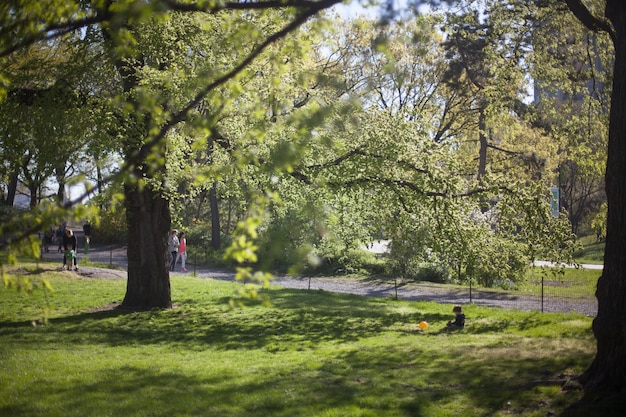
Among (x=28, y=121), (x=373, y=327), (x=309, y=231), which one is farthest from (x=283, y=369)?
(x=28, y=121)

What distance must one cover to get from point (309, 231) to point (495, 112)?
31.0 ft

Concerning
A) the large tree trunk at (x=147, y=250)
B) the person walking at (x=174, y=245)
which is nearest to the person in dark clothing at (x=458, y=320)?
the large tree trunk at (x=147, y=250)

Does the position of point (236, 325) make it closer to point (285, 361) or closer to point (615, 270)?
point (285, 361)

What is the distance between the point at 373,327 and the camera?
1473 cm

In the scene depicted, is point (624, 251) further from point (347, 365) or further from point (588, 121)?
point (588, 121)

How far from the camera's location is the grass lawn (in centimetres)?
789

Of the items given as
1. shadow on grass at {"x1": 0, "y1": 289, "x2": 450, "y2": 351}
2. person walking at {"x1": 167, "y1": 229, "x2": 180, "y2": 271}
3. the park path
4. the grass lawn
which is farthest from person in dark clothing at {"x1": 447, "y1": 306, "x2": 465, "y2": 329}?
person walking at {"x1": 167, "y1": 229, "x2": 180, "y2": 271}

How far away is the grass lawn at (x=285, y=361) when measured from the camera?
7.89 m

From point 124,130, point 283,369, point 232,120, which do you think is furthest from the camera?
point 232,120

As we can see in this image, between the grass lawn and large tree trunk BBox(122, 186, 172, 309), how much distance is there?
25.0 inches

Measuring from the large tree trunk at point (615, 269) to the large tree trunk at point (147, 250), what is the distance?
1072 centimetres

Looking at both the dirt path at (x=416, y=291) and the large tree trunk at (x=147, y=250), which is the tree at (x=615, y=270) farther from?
the large tree trunk at (x=147, y=250)

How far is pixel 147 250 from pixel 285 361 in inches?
268

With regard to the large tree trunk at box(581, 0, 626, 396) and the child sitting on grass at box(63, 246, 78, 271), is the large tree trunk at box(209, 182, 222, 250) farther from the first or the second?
the large tree trunk at box(581, 0, 626, 396)
